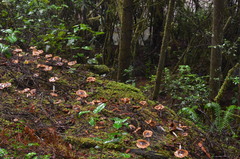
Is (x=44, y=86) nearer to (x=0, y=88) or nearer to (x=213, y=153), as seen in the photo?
(x=0, y=88)

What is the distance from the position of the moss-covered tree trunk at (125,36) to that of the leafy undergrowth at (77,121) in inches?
103

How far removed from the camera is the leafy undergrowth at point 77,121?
2258mm

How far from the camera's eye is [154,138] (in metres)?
2.80

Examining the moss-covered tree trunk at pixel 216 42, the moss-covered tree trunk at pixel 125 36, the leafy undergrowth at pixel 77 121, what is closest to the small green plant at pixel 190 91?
the moss-covered tree trunk at pixel 216 42

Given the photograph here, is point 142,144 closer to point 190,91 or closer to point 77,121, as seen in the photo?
point 77,121

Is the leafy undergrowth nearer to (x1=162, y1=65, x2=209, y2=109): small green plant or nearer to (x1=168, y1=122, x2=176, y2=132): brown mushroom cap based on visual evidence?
(x1=168, y1=122, x2=176, y2=132): brown mushroom cap

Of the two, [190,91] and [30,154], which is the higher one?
[30,154]

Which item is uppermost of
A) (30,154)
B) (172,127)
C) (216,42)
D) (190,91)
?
(216,42)

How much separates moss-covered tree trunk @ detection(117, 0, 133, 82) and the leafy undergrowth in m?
2.63

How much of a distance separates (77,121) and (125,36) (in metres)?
4.39

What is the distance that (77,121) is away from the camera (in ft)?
9.87

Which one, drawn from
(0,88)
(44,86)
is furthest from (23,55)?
(0,88)

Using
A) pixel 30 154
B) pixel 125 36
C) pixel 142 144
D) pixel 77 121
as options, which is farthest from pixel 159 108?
pixel 125 36

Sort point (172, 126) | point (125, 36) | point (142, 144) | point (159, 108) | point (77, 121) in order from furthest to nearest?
→ point (125, 36) → point (159, 108) → point (172, 126) → point (77, 121) → point (142, 144)
